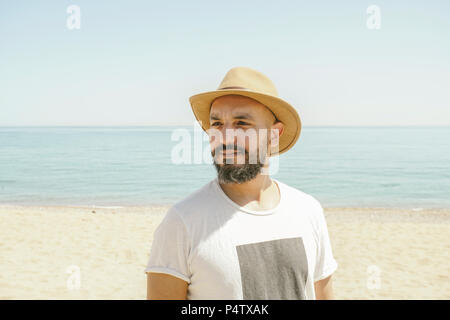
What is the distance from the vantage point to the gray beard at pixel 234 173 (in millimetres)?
1838

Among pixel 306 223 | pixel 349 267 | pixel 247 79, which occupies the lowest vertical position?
pixel 349 267

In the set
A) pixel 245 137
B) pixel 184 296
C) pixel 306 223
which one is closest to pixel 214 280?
pixel 184 296

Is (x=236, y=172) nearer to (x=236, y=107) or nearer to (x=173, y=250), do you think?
(x=236, y=107)

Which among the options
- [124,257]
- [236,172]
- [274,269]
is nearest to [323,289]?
[274,269]

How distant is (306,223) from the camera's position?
184cm

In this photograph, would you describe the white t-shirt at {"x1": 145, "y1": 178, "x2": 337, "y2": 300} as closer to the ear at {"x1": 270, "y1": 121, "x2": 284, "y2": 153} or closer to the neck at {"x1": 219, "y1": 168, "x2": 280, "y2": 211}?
the neck at {"x1": 219, "y1": 168, "x2": 280, "y2": 211}

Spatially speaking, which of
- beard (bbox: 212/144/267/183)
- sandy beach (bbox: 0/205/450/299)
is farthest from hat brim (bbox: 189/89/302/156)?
sandy beach (bbox: 0/205/450/299)

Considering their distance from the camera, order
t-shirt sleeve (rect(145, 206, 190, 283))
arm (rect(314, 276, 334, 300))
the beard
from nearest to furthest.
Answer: t-shirt sleeve (rect(145, 206, 190, 283)) < the beard < arm (rect(314, 276, 334, 300))

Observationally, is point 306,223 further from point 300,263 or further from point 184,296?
point 184,296

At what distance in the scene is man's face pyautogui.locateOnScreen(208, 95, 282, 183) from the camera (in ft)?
6.04

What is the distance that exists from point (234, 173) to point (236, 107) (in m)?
0.32

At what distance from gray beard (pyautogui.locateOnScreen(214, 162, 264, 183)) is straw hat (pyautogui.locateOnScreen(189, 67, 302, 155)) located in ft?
1.15

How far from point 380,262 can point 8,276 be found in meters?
7.32

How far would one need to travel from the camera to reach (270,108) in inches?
80.4
